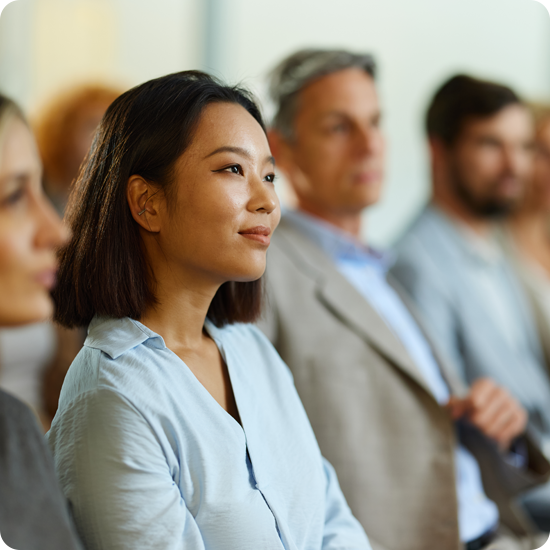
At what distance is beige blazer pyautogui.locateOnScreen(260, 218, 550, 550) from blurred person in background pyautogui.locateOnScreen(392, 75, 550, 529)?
1.44 feet

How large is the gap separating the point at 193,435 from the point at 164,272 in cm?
16

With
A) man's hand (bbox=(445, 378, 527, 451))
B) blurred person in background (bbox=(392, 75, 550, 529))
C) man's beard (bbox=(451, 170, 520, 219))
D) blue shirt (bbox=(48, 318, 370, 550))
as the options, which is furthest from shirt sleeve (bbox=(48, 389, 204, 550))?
man's beard (bbox=(451, 170, 520, 219))

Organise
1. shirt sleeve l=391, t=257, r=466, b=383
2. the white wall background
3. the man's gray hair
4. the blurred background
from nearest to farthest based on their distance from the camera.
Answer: the man's gray hair < shirt sleeve l=391, t=257, r=466, b=383 < the blurred background < the white wall background

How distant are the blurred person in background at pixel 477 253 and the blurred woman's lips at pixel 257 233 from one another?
3.07 ft

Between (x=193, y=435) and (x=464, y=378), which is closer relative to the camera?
(x=193, y=435)

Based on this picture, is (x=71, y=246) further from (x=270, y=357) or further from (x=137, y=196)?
(x=270, y=357)

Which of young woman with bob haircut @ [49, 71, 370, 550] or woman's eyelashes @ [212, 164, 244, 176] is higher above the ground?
woman's eyelashes @ [212, 164, 244, 176]

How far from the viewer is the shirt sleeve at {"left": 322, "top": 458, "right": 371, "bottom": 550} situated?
2.44 ft

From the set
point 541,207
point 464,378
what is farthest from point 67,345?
point 541,207

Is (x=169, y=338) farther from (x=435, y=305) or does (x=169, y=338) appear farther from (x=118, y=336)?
(x=435, y=305)

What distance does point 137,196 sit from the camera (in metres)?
0.63

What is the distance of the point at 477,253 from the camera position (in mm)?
1868

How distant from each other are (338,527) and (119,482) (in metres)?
0.32

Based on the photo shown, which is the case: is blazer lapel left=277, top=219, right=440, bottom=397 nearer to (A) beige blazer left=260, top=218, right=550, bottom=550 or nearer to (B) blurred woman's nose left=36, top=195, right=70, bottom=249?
(A) beige blazer left=260, top=218, right=550, bottom=550
